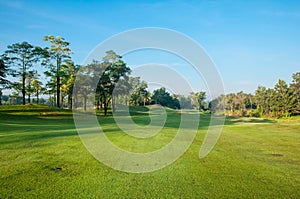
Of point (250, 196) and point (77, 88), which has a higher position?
point (77, 88)

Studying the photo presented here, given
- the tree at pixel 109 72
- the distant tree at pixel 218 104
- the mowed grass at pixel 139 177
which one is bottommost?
the mowed grass at pixel 139 177

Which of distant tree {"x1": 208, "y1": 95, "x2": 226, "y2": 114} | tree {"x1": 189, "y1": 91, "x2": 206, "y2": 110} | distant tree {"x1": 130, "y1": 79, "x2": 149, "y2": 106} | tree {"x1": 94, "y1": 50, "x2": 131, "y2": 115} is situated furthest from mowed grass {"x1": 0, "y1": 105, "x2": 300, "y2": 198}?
distant tree {"x1": 208, "y1": 95, "x2": 226, "y2": 114}

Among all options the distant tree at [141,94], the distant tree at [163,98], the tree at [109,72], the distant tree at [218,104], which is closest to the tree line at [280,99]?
the distant tree at [218,104]

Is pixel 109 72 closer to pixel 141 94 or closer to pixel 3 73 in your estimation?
pixel 3 73

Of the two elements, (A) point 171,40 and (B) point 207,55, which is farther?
(A) point 171,40

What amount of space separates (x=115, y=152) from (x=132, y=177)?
2.28 m

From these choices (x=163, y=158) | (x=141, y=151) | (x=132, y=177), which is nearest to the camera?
(x=132, y=177)

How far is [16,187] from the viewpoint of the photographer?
368cm

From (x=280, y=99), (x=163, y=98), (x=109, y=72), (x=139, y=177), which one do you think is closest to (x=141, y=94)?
(x=163, y=98)

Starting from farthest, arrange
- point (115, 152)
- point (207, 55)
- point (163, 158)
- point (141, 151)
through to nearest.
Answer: point (207, 55) < point (141, 151) < point (115, 152) < point (163, 158)

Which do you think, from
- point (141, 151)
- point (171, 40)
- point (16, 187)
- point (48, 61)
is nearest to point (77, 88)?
point (48, 61)

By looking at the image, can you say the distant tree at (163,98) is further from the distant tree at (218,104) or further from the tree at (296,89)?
the tree at (296,89)

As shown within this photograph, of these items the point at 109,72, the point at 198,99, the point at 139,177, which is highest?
the point at 109,72

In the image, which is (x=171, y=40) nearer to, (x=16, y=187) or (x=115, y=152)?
(x=115, y=152)
